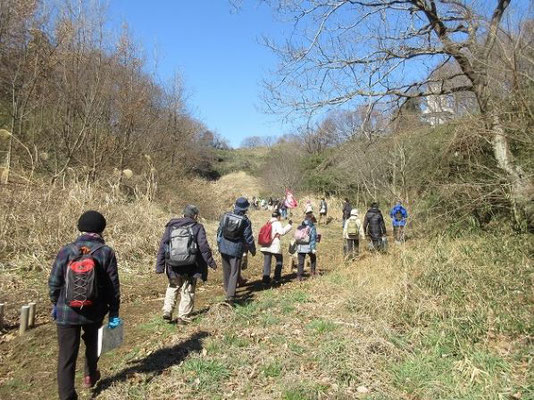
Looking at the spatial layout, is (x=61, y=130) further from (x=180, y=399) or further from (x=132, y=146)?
(x=180, y=399)

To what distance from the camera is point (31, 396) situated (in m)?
4.36

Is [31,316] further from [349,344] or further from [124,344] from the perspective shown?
[349,344]

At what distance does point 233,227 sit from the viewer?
22.3 ft

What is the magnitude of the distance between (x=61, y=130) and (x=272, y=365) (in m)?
13.5

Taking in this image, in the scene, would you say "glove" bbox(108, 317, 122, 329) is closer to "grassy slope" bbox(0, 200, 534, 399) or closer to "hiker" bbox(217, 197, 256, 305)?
"grassy slope" bbox(0, 200, 534, 399)

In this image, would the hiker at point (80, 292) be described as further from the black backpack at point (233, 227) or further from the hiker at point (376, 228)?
the hiker at point (376, 228)

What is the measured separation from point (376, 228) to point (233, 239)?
589 cm

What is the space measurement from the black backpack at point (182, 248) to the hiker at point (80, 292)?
5.41ft

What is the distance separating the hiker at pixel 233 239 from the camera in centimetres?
684

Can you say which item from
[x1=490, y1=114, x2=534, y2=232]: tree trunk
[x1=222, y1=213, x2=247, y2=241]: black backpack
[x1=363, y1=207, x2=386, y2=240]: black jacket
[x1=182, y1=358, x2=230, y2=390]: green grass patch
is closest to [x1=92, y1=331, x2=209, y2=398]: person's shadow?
[x1=182, y1=358, x2=230, y2=390]: green grass patch

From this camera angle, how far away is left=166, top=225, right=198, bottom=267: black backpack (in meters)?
5.71

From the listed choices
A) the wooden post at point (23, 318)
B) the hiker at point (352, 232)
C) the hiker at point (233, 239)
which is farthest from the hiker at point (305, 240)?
the wooden post at point (23, 318)

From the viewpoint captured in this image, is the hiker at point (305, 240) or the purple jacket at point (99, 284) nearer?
the purple jacket at point (99, 284)

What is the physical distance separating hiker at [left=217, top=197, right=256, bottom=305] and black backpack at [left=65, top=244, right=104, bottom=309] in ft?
10.5
